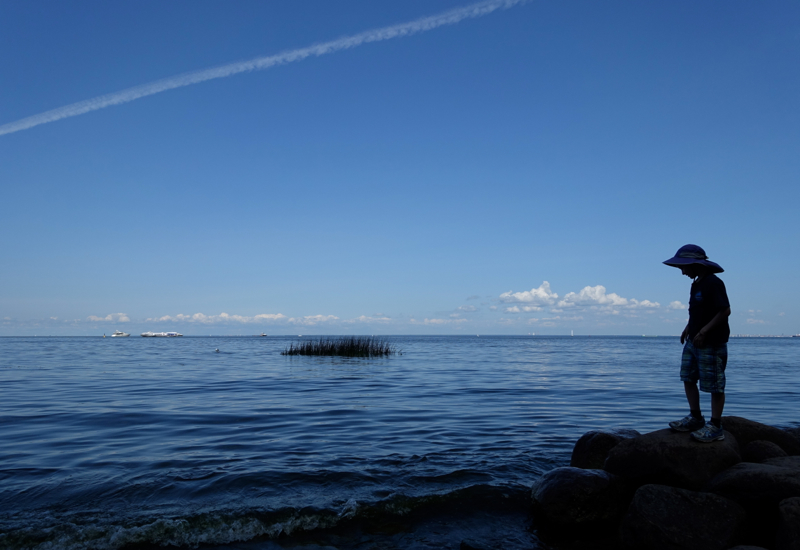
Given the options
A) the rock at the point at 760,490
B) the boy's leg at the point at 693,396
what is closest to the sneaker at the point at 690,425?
the boy's leg at the point at 693,396

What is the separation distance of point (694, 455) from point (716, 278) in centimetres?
219

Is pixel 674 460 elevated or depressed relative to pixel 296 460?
elevated

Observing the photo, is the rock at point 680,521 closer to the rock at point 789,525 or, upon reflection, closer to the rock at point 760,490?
the rock at point 760,490

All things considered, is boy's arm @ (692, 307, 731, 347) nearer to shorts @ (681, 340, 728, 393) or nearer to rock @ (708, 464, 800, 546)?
shorts @ (681, 340, 728, 393)

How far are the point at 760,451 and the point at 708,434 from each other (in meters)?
1.13

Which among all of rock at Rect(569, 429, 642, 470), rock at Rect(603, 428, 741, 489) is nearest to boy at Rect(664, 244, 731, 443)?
rock at Rect(603, 428, 741, 489)

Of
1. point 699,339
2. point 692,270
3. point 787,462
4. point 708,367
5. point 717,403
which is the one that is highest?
point 692,270

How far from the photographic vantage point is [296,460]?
8.55 metres

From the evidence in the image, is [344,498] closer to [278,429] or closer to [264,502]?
[264,502]

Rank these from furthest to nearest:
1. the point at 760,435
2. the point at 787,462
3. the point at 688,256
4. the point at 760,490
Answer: the point at 760,435, the point at 688,256, the point at 787,462, the point at 760,490

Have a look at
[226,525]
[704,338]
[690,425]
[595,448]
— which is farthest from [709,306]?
[226,525]

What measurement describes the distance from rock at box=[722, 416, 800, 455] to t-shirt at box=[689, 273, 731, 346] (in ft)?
5.94

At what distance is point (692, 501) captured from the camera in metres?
5.23

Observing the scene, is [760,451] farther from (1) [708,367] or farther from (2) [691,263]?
(2) [691,263]
